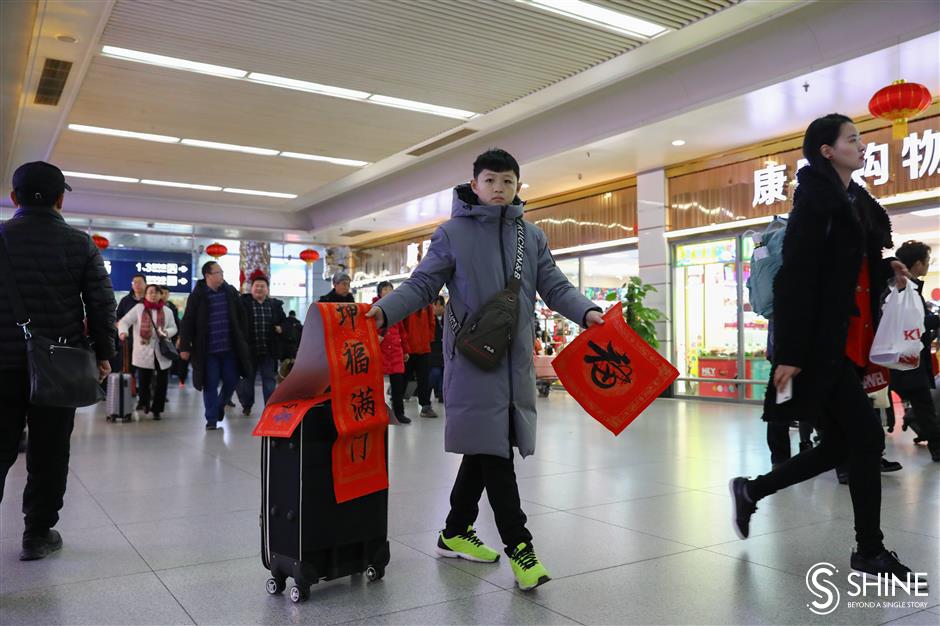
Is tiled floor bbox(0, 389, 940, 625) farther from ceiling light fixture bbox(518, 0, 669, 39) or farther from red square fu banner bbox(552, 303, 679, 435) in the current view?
ceiling light fixture bbox(518, 0, 669, 39)

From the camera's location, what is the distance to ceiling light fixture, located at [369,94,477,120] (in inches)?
398

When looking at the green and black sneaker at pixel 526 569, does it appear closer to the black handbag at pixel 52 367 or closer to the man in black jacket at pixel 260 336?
the black handbag at pixel 52 367

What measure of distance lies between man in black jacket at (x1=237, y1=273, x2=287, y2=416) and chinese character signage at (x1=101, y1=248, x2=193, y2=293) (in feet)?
37.5

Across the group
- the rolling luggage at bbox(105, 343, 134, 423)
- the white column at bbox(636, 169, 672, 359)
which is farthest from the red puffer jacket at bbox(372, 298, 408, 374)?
the white column at bbox(636, 169, 672, 359)

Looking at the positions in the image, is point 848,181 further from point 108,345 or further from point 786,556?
point 108,345

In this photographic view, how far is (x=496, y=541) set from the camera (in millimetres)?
3268

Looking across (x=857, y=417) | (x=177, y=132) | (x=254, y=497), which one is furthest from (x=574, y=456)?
(x=177, y=132)

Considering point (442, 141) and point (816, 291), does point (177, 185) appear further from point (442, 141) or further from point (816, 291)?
point (816, 291)

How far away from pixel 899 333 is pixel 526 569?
5.50 ft

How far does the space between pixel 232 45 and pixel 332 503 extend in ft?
22.6

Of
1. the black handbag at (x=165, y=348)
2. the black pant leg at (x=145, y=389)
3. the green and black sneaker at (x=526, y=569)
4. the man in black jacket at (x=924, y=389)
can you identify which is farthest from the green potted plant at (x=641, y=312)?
the green and black sneaker at (x=526, y=569)

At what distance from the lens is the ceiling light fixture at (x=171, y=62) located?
8.43m

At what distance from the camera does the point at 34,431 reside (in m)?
3.07

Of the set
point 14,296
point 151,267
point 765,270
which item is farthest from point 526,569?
point 151,267
